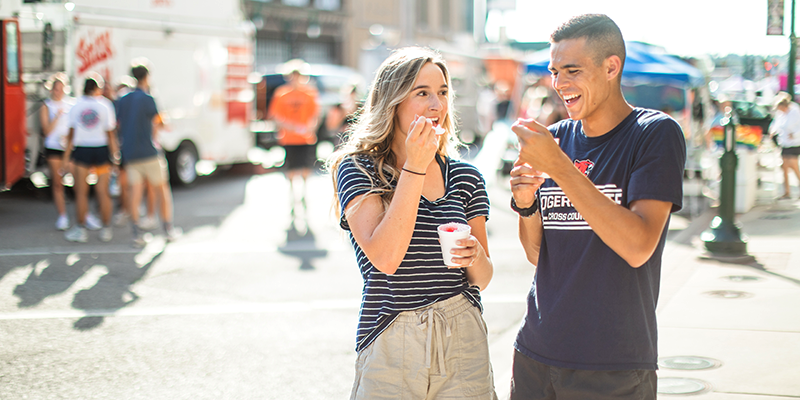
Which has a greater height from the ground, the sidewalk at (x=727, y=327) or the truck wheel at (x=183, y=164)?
the truck wheel at (x=183, y=164)

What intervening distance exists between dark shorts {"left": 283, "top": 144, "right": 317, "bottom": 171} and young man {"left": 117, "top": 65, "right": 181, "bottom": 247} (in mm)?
2207

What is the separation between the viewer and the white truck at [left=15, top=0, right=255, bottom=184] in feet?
39.0

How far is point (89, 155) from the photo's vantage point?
9.49m

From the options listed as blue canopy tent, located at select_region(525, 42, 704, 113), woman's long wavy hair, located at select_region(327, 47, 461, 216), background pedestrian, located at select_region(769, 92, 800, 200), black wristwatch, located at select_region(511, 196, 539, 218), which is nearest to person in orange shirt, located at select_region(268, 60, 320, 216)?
blue canopy tent, located at select_region(525, 42, 704, 113)

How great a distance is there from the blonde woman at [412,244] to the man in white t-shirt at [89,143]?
7.58 metres

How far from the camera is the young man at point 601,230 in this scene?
2090 mm

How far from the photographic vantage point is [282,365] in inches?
198

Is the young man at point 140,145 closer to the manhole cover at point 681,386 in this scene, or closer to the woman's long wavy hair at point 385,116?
the manhole cover at point 681,386

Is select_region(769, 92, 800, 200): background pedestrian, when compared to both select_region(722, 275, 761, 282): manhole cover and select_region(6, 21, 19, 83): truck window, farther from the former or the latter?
select_region(6, 21, 19, 83): truck window

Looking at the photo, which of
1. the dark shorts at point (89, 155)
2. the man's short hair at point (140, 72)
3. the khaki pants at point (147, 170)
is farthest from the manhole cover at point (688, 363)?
the dark shorts at point (89, 155)

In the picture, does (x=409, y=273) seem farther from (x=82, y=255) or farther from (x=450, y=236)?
(x=82, y=255)

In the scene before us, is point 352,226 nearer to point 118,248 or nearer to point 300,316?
point 300,316

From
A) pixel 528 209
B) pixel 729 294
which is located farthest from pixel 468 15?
pixel 528 209

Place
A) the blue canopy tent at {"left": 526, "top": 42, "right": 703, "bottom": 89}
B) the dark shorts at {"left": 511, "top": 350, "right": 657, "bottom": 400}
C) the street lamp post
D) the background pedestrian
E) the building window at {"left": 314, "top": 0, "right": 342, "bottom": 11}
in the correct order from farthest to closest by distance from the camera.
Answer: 1. the building window at {"left": 314, "top": 0, "right": 342, "bottom": 11}
2. the background pedestrian
3. the blue canopy tent at {"left": 526, "top": 42, "right": 703, "bottom": 89}
4. the street lamp post
5. the dark shorts at {"left": 511, "top": 350, "right": 657, "bottom": 400}
